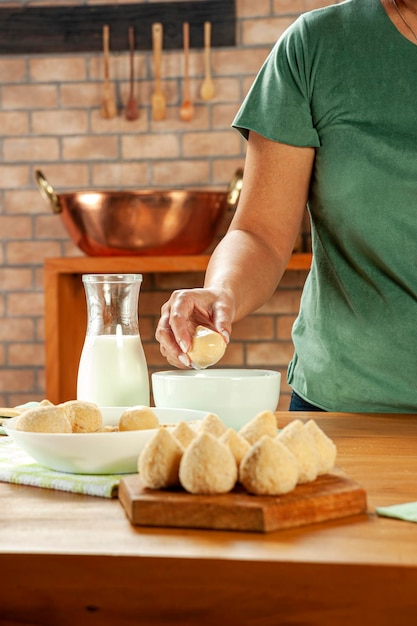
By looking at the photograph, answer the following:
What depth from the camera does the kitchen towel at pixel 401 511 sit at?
0.70m

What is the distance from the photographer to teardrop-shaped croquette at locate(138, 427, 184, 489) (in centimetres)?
71

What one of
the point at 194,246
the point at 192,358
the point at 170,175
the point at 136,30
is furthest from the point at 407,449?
the point at 136,30

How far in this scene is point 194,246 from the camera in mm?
2979

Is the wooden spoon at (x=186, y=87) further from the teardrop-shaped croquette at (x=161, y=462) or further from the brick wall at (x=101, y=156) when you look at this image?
the teardrop-shaped croquette at (x=161, y=462)

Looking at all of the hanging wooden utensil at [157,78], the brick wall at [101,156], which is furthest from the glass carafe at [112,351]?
the hanging wooden utensil at [157,78]

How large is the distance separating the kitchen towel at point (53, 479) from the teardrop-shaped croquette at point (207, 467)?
119 millimetres

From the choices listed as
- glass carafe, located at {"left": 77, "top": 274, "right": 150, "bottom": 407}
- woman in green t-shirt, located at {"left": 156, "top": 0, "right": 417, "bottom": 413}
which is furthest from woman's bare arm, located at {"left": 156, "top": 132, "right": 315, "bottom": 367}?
glass carafe, located at {"left": 77, "top": 274, "right": 150, "bottom": 407}

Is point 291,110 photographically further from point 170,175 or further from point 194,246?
point 170,175

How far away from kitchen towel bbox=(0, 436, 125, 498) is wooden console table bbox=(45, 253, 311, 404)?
202 cm

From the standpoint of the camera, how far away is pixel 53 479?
833mm

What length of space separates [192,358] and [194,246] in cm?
191

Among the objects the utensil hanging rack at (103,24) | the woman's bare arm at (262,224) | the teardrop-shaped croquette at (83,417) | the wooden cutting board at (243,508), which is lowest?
the wooden cutting board at (243,508)

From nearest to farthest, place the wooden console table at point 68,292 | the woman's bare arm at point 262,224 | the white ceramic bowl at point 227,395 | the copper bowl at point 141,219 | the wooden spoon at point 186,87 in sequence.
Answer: the white ceramic bowl at point 227,395 → the woman's bare arm at point 262,224 → the copper bowl at point 141,219 → the wooden console table at point 68,292 → the wooden spoon at point 186,87

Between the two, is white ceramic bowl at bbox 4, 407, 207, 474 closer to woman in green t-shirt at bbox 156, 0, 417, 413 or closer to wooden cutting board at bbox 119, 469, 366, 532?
wooden cutting board at bbox 119, 469, 366, 532
